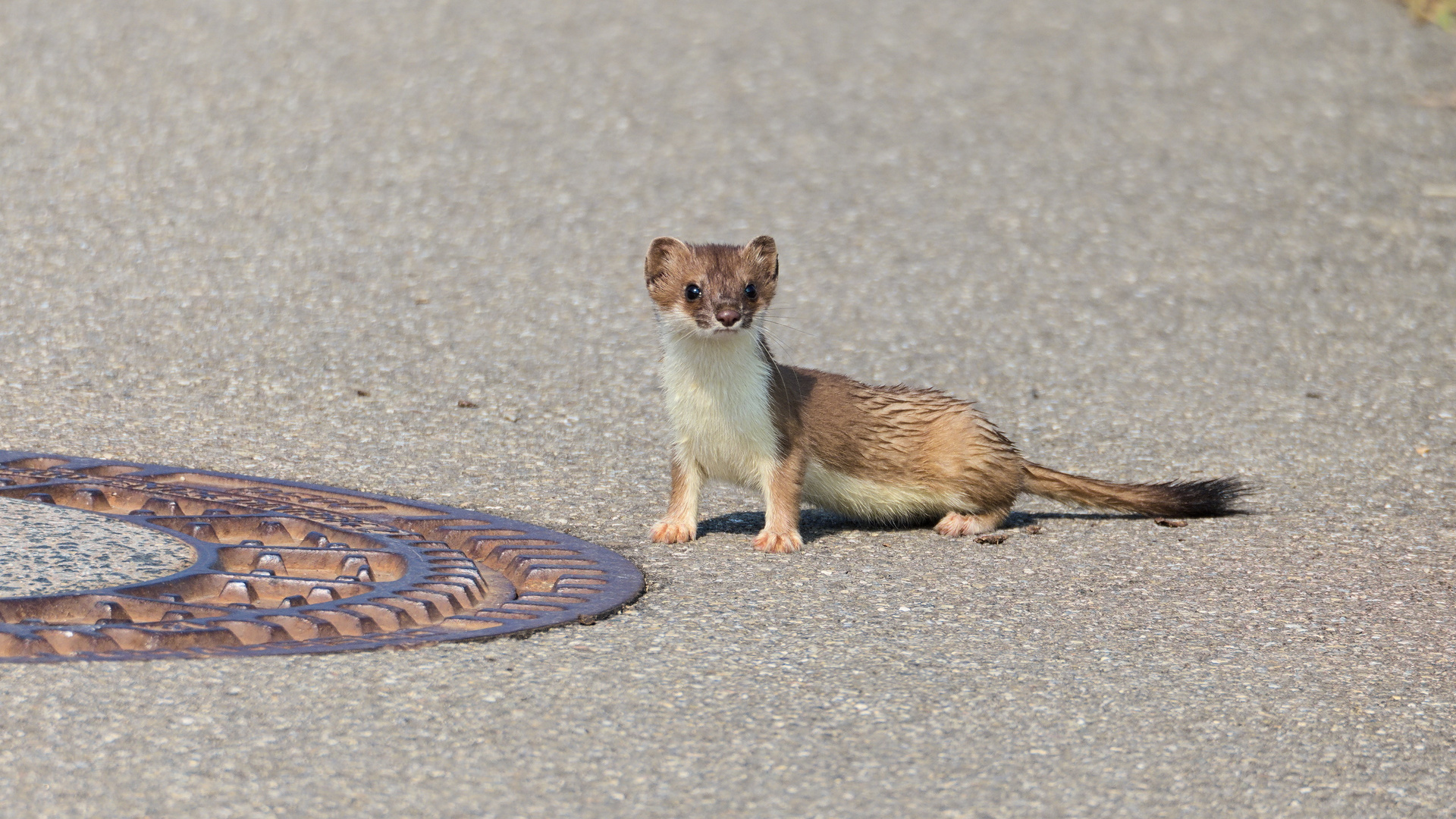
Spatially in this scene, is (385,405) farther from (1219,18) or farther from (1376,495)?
(1219,18)

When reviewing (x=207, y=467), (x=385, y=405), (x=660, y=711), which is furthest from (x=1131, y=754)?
(x=385, y=405)

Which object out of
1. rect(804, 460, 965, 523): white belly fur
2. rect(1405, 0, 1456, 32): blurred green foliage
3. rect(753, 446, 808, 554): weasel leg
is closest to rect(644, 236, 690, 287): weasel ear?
rect(753, 446, 808, 554): weasel leg

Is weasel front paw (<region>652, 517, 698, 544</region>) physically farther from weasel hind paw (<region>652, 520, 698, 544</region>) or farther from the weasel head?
the weasel head

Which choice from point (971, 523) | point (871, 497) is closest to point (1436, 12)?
point (971, 523)

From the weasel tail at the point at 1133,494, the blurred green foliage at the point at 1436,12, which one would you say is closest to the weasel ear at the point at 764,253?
the weasel tail at the point at 1133,494

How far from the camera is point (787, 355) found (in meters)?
7.67

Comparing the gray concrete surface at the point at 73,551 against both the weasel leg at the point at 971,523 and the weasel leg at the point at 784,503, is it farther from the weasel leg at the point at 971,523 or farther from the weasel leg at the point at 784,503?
the weasel leg at the point at 971,523

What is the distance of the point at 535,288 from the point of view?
8258mm

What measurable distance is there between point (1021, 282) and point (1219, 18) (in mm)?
4996

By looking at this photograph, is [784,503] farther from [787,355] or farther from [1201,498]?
[787,355]

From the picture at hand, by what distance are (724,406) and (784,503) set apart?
13.3 inches

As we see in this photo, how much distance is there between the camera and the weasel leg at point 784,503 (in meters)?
5.16

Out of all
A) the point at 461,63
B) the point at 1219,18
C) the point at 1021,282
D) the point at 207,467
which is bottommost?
the point at 207,467

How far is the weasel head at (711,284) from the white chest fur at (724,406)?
0.06 m
